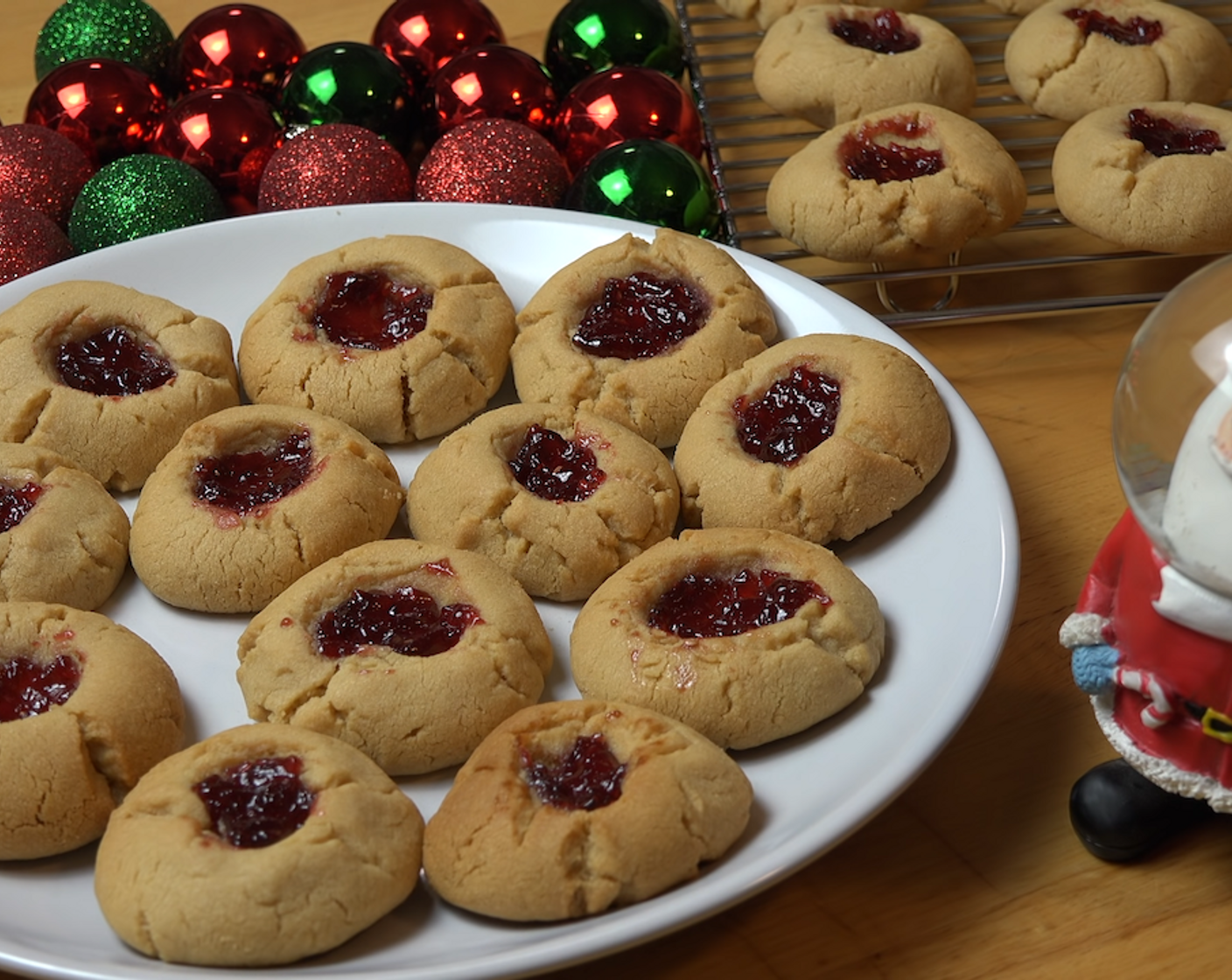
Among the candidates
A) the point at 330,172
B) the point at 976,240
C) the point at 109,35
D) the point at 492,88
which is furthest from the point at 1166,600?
the point at 109,35

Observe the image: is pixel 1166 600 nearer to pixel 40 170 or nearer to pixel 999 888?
pixel 999 888

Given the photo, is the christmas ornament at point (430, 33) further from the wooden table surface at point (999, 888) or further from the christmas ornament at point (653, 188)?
the wooden table surface at point (999, 888)

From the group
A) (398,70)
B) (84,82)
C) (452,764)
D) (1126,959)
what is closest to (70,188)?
(84,82)

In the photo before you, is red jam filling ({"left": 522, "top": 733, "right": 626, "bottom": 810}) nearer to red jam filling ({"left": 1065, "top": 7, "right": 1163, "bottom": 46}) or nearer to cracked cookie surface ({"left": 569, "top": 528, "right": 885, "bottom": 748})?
cracked cookie surface ({"left": 569, "top": 528, "right": 885, "bottom": 748})

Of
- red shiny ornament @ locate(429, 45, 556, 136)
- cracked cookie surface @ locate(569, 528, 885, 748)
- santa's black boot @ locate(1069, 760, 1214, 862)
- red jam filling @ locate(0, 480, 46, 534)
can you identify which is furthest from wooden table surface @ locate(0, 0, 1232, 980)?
red shiny ornament @ locate(429, 45, 556, 136)

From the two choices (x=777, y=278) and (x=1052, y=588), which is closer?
(x=1052, y=588)

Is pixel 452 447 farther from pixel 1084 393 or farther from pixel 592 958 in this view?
pixel 1084 393
